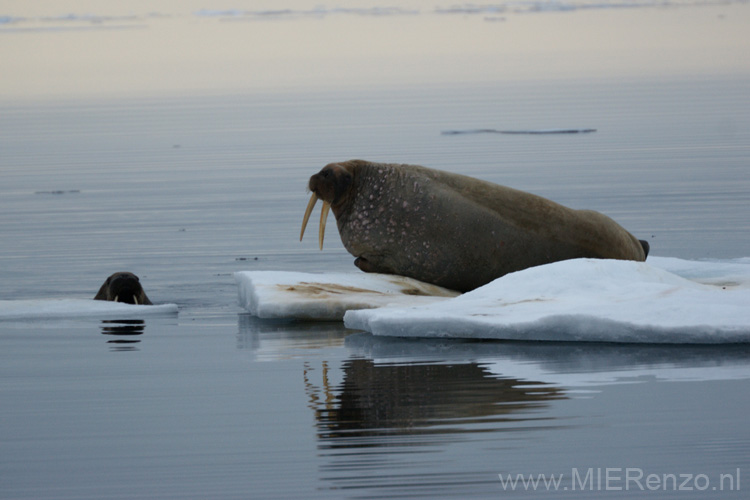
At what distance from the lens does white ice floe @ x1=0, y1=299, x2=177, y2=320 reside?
868 centimetres

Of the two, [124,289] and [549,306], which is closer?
[549,306]

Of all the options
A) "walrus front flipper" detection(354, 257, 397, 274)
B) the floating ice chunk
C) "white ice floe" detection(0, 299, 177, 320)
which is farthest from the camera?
"walrus front flipper" detection(354, 257, 397, 274)

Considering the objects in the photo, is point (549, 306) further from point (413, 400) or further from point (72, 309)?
point (72, 309)

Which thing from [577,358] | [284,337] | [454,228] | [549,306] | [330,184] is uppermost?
[330,184]

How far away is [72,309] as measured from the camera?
8.77 meters

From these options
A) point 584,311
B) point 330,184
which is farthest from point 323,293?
point 584,311

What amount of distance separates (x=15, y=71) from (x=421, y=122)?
24.5 m

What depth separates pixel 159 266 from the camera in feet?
36.2

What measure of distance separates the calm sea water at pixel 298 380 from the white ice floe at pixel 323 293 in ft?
0.46

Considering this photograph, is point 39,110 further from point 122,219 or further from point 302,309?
point 302,309

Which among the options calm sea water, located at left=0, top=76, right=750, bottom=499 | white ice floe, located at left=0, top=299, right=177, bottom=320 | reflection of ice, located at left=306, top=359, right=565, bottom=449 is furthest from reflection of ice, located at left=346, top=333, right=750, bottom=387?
white ice floe, located at left=0, top=299, right=177, bottom=320

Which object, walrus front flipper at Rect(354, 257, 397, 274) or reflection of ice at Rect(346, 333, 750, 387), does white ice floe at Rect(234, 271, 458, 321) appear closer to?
walrus front flipper at Rect(354, 257, 397, 274)

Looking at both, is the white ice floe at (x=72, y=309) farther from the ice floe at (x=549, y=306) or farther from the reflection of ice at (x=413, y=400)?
the reflection of ice at (x=413, y=400)

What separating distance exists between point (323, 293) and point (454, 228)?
1419 millimetres
